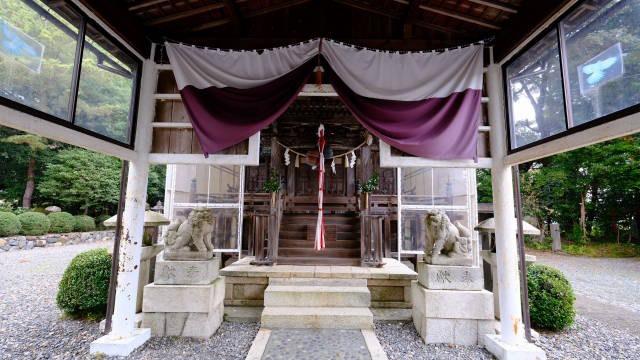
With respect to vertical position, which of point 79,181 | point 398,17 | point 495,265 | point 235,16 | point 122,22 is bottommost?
point 495,265

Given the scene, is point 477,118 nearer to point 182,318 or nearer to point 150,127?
point 150,127

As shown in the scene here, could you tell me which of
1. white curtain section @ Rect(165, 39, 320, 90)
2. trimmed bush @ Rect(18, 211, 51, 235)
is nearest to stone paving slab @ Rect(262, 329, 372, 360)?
white curtain section @ Rect(165, 39, 320, 90)

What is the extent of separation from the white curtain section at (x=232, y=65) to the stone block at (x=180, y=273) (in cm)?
259

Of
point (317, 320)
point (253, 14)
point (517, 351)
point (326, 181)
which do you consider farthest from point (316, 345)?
point (326, 181)

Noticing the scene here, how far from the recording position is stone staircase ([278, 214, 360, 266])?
267 inches

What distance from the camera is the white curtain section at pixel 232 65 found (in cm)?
398

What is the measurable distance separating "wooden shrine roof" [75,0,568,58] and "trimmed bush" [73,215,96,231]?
1682 cm

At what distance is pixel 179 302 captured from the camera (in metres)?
4.32

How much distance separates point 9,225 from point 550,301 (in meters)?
18.7

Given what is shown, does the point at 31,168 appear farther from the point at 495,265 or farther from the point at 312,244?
the point at 495,265

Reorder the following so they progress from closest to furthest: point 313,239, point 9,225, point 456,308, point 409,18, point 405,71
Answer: point 405,71
point 409,18
point 456,308
point 313,239
point 9,225

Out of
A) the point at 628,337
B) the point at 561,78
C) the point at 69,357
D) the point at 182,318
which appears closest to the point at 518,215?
the point at 561,78

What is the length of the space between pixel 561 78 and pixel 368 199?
4.74 meters

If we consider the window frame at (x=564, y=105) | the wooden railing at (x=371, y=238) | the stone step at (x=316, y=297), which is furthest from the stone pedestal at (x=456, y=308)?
the wooden railing at (x=371, y=238)
